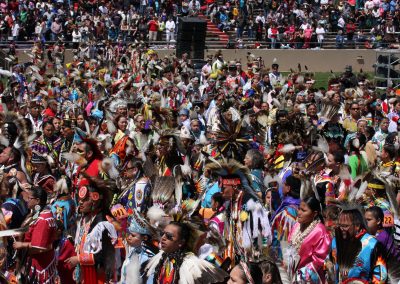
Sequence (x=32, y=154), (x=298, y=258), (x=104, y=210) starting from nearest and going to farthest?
1. (x=298, y=258)
2. (x=104, y=210)
3. (x=32, y=154)

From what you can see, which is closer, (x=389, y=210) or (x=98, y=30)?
(x=389, y=210)

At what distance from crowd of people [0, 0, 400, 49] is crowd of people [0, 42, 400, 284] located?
1521cm

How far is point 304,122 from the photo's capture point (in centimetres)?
1133

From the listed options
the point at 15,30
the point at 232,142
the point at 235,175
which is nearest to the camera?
the point at 235,175

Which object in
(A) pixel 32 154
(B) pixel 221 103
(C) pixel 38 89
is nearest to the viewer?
(A) pixel 32 154

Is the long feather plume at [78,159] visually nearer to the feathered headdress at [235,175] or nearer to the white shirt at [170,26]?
the feathered headdress at [235,175]

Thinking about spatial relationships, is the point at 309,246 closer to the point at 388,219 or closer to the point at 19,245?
the point at 388,219

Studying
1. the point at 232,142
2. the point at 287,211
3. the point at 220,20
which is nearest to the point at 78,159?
the point at 232,142

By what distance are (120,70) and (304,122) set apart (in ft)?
32.8

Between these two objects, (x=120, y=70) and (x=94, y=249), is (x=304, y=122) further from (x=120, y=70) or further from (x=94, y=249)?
(x=120, y=70)

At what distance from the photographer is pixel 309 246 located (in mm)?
6578

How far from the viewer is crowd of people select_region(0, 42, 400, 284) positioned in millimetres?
6066

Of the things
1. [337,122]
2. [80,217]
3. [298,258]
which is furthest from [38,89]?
[298,258]

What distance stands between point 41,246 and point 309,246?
1.83 meters
